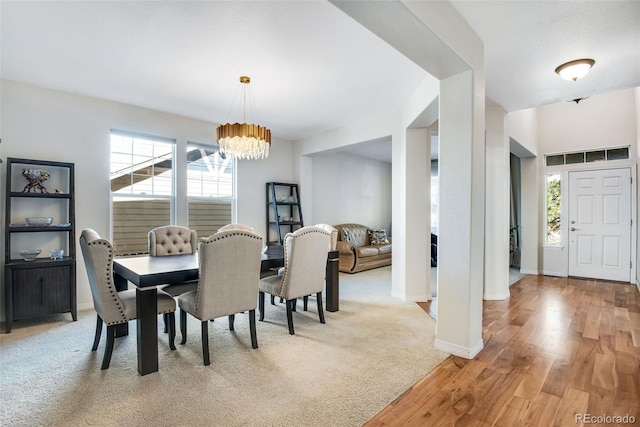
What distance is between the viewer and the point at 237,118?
4656mm

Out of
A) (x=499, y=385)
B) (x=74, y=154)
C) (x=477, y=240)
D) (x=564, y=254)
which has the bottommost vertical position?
(x=499, y=385)

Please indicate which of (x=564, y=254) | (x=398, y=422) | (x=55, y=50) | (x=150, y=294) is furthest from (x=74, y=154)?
(x=564, y=254)

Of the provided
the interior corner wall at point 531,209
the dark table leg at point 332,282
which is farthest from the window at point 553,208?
the dark table leg at point 332,282

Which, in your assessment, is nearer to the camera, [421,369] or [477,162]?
[421,369]

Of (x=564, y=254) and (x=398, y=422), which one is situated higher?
(x=564, y=254)

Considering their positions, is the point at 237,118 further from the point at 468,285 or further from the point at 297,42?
the point at 468,285

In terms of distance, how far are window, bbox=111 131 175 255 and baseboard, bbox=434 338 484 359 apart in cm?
389

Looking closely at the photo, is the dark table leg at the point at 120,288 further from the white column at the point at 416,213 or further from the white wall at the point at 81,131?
the white column at the point at 416,213

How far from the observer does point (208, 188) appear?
4938 mm

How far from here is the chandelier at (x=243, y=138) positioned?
123 inches

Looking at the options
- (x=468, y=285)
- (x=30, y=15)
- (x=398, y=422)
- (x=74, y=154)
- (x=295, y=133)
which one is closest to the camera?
(x=398, y=422)

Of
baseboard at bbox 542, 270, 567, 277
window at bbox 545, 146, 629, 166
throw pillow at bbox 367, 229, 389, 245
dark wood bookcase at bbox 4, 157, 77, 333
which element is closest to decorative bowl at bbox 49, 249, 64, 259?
dark wood bookcase at bbox 4, 157, 77, 333

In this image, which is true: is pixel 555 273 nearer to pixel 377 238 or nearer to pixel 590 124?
pixel 590 124

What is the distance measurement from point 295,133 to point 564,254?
5.39 meters
